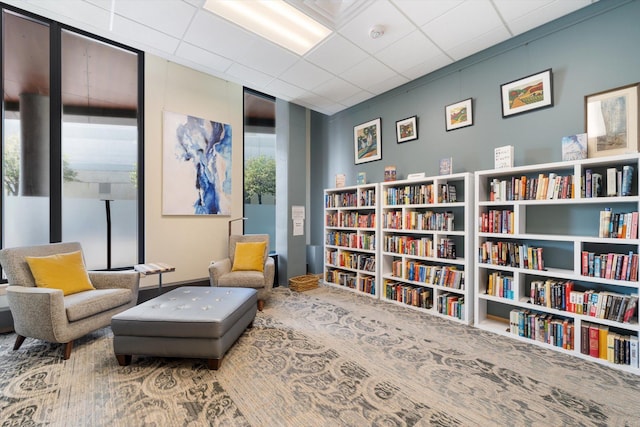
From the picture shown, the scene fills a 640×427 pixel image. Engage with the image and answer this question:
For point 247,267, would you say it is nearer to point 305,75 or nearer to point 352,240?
point 352,240

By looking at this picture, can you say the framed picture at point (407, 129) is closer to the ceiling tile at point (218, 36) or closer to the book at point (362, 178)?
the book at point (362, 178)

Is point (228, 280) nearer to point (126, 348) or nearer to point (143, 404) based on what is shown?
point (126, 348)

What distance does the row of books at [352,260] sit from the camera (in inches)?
165

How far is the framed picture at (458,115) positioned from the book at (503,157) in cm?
64

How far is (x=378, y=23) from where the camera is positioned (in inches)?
109

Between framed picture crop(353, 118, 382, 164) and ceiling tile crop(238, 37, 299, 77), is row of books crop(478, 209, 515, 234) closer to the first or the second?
framed picture crop(353, 118, 382, 164)

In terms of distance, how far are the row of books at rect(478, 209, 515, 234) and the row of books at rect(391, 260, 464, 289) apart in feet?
1.95

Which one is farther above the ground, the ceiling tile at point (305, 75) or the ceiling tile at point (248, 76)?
the ceiling tile at point (248, 76)

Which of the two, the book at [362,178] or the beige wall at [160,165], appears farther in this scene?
the book at [362,178]

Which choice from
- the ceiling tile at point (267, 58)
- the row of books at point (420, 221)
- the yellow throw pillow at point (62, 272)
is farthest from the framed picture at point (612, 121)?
the yellow throw pillow at point (62, 272)

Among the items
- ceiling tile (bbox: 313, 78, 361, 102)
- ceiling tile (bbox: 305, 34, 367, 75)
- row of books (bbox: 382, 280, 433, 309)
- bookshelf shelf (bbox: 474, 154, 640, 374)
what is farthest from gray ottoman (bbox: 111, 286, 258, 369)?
ceiling tile (bbox: 313, 78, 361, 102)

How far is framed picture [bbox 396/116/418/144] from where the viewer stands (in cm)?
394

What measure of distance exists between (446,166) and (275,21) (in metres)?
2.60

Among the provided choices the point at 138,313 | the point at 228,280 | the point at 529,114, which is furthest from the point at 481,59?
the point at 138,313
